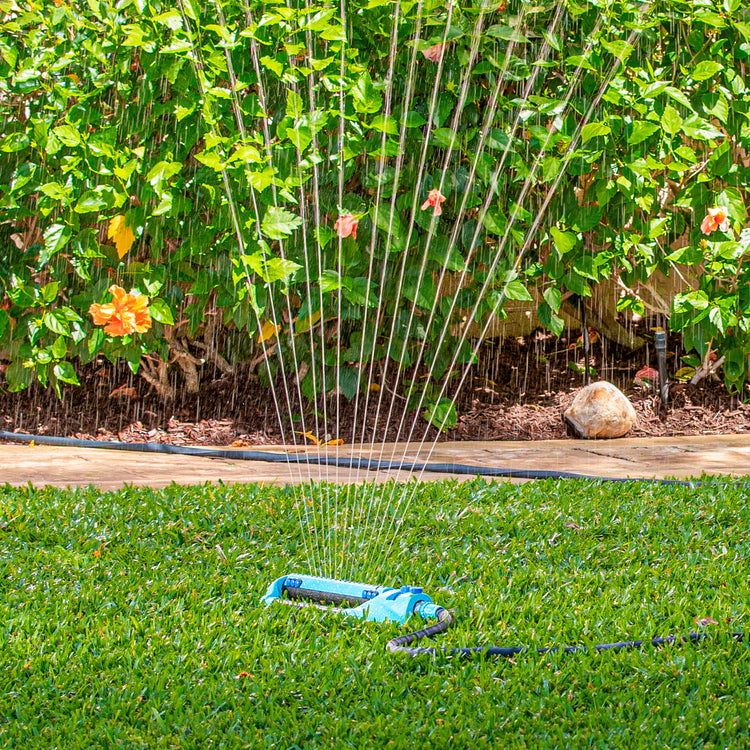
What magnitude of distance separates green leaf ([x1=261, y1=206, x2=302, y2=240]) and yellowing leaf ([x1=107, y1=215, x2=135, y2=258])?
0.69m

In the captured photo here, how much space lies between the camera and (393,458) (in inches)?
168

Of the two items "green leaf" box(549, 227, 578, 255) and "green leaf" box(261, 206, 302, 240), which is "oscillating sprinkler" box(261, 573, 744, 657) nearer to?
"green leaf" box(261, 206, 302, 240)

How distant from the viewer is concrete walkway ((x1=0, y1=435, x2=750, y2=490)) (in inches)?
146

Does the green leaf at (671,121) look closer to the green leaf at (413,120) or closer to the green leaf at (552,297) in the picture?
the green leaf at (552,297)

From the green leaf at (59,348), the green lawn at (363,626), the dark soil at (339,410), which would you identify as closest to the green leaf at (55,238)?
the green leaf at (59,348)

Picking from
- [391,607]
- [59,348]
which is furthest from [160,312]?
Answer: [391,607]

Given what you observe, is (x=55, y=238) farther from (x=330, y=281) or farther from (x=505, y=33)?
(x=505, y=33)

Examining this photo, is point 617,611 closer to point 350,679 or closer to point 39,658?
point 350,679

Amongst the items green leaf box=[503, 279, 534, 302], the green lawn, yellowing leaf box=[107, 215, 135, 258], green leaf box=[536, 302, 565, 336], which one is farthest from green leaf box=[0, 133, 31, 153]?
green leaf box=[536, 302, 565, 336]

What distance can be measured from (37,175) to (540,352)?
304 centimetres

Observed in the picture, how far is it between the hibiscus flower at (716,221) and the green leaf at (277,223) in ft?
6.28

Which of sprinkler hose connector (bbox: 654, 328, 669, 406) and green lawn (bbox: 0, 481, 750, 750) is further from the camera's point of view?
sprinkler hose connector (bbox: 654, 328, 669, 406)

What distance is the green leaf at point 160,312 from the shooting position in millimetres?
4216

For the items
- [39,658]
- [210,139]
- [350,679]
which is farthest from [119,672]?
[210,139]
